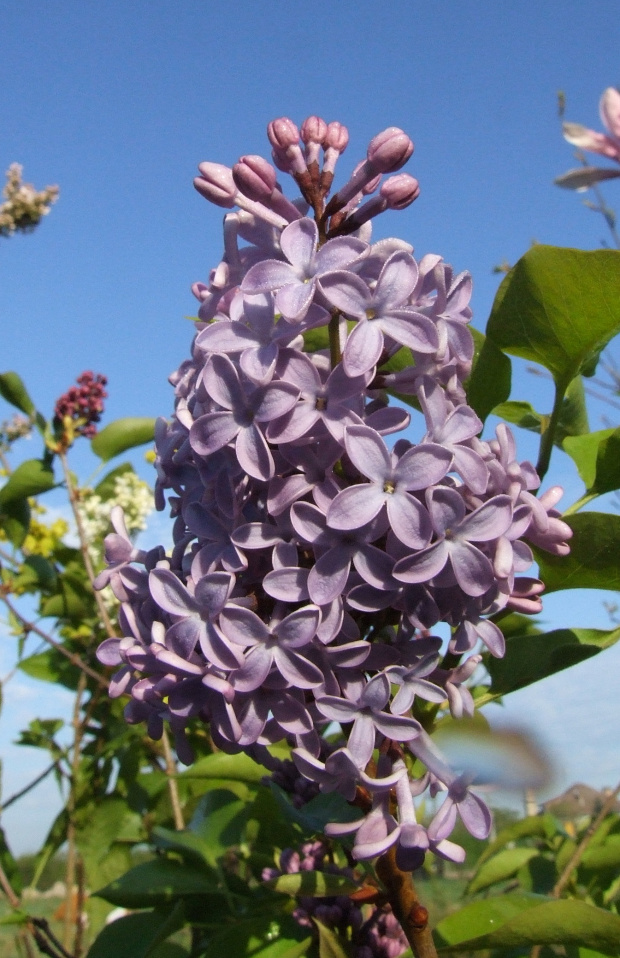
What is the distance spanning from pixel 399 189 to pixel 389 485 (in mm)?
393

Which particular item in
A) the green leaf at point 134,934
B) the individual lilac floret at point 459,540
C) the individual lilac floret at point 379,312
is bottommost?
the green leaf at point 134,934

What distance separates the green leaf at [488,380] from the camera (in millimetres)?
1197

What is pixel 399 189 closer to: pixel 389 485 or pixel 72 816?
pixel 389 485

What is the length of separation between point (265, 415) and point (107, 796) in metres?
1.87

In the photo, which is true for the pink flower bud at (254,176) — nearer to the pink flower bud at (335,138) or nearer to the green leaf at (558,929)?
the pink flower bud at (335,138)

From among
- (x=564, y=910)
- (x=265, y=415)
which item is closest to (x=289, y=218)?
(x=265, y=415)

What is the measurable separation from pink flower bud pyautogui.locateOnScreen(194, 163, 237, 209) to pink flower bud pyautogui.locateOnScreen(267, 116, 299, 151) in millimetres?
70

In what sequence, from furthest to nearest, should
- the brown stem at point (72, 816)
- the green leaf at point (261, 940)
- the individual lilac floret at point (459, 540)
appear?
the brown stem at point (72, 816) → the green leaf at point (261, 940) → the individual lilac floret at point (459, 540)

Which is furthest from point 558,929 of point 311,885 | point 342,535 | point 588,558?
point 342,535

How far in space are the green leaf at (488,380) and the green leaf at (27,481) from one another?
5.82 ft

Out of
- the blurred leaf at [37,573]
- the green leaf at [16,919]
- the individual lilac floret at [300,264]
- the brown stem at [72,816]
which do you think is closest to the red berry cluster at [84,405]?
the blurred leaf at [37,573]

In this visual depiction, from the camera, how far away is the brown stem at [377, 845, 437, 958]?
3.33 feet

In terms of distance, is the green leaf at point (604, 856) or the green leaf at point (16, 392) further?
the green leaf at point (16, 392)

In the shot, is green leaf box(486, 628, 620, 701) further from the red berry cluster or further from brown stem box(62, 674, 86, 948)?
the red berry cluster
